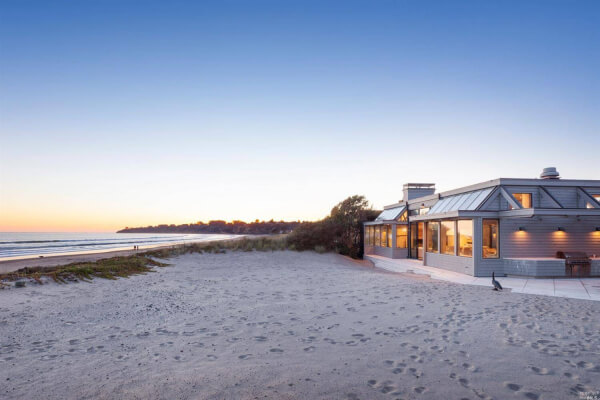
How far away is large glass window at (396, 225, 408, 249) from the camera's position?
20.2m

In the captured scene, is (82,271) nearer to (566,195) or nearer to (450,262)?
(450,262)

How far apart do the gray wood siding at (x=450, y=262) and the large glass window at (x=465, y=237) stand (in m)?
0.29

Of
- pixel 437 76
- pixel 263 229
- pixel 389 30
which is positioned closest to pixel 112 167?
pixel 389 30

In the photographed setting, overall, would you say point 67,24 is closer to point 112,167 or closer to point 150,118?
point 150,118

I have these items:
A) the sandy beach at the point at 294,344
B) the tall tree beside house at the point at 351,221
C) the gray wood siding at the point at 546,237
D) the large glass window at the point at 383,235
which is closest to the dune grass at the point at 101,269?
the sandy beach at the point at 294,344

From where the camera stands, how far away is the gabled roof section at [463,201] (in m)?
13.4

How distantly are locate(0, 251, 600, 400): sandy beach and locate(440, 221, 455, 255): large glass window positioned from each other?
17.2 feet

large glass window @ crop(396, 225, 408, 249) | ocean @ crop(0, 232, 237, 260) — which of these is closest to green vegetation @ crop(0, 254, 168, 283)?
large glass window @ crop(396, 225, 408, 249)

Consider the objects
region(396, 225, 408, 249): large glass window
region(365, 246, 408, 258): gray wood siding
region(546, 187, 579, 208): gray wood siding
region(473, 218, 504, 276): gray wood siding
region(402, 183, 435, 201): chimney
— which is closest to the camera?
region(473, 218, 504, 276): gray wood siding

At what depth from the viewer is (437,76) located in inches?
610

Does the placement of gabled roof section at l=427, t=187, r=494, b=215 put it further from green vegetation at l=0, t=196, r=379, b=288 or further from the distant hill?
the distant hill

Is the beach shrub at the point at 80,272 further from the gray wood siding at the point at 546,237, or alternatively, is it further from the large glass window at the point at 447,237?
the gray wood siding at the point at 546,237

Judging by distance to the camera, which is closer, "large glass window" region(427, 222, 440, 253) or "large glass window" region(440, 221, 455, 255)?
"large glass window" region(440, 221, 455, 255)

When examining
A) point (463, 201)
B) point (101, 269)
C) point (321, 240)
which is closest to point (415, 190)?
point (463, 201)
